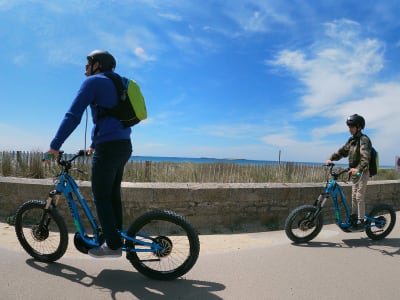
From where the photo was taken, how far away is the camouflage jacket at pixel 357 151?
4945mm

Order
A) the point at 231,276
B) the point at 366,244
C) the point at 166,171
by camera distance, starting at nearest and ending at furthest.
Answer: the point at 231,276 < the point at 366,244 < the point at 166,171

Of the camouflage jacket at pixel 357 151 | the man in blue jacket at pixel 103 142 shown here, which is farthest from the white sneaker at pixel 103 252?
the camouflage jacket at pixel 357 151

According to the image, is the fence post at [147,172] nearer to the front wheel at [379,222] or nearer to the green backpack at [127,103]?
the front wheel at [379,222]

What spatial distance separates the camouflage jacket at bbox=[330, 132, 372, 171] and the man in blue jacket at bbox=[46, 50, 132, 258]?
3.62 metres

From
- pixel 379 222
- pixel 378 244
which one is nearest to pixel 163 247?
pixel 378 244

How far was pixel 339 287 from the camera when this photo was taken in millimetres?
3191

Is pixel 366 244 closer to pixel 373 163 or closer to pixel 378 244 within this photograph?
pixel 378 244

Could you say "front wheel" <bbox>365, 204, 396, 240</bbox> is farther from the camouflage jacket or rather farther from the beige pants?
the camouflage jacket

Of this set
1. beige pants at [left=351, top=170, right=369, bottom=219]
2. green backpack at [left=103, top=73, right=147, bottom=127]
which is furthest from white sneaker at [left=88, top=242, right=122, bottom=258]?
beige pants at [left=351, top=170, right=369, bottom=219]

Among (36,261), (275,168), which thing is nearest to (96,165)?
(36,261)

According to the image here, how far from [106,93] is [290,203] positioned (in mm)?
4450

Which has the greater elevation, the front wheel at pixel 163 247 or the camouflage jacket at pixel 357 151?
the camouflage jacket at pixel 357 151

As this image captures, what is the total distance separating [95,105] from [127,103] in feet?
1.02

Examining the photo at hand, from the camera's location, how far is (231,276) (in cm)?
341
